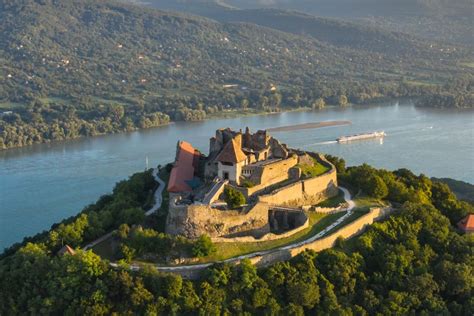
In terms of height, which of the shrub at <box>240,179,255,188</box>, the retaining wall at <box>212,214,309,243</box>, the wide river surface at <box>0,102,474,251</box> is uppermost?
the shrub at <box>240,179,255,188</box>

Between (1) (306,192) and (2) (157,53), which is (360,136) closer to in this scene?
(1) (306,192)

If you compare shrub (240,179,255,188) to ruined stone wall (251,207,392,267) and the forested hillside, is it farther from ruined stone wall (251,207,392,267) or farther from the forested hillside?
the forested hillside

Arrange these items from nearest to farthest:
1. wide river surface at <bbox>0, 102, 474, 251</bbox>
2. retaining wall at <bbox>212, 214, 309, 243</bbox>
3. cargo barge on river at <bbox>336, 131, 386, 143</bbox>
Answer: retaining wall at <bbox>212, 214, 309, 243</bbox>, wide river surface at <bbox>0, 102, 474, 251</bbox>, cargo barge on river at <bbox>336, 131, 386, 143</bbox>

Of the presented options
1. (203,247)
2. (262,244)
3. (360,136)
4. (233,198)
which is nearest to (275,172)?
(233,198)

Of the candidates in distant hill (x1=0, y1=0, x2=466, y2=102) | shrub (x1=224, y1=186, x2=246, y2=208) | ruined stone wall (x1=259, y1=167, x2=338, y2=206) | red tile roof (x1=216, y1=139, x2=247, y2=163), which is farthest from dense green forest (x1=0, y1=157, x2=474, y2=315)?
distant hill (x1=0, y1=0, x2=466, y2=102)

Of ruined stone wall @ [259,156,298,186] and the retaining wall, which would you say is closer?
the retaining wall

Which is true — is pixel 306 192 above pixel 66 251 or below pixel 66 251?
above

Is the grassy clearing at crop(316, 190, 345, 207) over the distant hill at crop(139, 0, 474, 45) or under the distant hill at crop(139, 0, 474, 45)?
under
